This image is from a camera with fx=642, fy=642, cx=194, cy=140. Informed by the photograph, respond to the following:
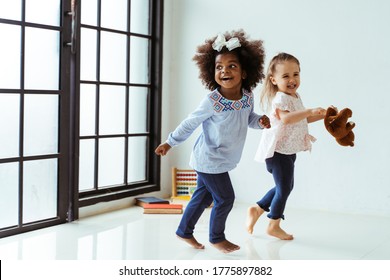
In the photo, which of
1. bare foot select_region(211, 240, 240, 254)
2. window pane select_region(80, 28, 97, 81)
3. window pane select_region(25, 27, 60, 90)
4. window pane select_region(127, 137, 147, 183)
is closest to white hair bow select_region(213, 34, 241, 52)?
bare foot select_region(211, 240, 240, 254)

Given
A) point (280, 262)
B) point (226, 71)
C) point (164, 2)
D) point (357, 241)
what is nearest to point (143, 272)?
point (280, 262)

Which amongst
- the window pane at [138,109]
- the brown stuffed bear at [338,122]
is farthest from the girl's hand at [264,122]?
the window pane at [138,109]

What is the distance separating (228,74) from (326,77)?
55.7 inches

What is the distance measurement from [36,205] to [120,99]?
1.02m

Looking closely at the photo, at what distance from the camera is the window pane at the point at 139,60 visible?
4426 mm

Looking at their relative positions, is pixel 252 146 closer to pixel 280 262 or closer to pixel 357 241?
pixel 357 241

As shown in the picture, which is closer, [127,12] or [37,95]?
[37,95]

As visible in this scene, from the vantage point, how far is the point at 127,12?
4.32 meters

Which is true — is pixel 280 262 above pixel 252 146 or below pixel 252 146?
below

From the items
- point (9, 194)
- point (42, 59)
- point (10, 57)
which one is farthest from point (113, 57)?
point (9, 194)

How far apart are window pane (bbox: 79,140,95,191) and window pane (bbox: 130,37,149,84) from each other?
61 cm

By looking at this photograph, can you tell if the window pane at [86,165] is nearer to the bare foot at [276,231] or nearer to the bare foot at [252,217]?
the bare foot at [252,217]

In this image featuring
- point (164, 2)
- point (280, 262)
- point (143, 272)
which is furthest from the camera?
point (164, 2)

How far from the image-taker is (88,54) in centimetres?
403
